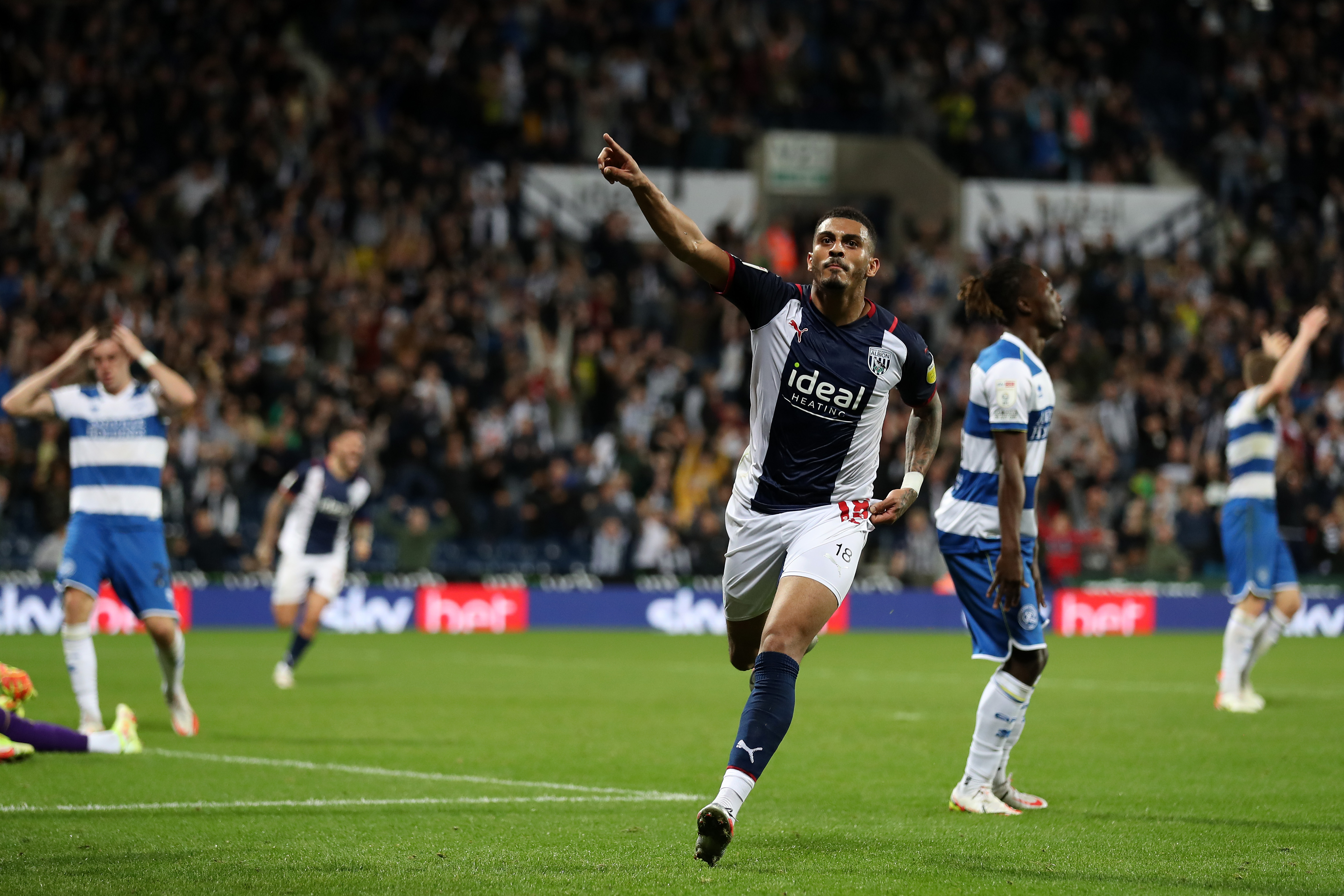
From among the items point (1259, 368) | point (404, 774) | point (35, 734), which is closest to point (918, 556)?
point (1259, 368)

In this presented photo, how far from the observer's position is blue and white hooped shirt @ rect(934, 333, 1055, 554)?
27.4 feet

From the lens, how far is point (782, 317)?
23.7ft

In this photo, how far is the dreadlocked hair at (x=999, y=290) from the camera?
870 cm

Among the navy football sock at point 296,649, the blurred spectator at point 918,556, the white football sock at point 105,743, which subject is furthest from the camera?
the blurred spectator at point 918,556

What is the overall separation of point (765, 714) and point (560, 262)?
74.6 feet

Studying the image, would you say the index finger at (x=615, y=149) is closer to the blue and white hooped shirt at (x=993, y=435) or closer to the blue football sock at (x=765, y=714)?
the blue football sock at (x=765, y=714)

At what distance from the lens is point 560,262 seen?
94.6 ft

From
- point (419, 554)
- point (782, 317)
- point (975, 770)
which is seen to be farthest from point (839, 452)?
point (419, 554)

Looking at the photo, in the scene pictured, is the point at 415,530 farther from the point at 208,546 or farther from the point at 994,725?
the point at 994,725

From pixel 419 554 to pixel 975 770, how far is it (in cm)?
1609

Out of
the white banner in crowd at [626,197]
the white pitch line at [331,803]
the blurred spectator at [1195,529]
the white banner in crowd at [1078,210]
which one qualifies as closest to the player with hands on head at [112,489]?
the white pitch line at [331,803]

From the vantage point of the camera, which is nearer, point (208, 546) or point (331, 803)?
point (331, 803)

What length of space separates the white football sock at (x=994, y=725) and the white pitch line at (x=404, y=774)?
146 cm

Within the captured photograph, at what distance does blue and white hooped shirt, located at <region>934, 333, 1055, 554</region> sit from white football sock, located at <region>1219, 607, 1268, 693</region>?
5.44m
